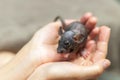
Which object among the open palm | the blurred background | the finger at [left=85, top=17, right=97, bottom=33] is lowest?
the open palm

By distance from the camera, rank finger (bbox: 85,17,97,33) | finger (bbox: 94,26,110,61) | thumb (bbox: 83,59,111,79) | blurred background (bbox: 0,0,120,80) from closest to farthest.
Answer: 1. thumb (bbox: 83,59,111,79)
2. finger (bbox: 94,26,110,61)
3. finger (bbox: 85,17,97,33)
4. blurred background (bbox: 0,0,120,80)

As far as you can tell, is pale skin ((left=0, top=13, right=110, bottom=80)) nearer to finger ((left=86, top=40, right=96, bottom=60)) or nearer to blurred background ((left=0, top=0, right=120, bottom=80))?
finger ((left=86, top=40, right=96, bottom=60))

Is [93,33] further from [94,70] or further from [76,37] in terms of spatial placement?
[94,70]

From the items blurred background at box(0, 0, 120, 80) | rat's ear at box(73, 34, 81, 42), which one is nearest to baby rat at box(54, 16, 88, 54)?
rat's ear at box(73, 34, 81, 42)

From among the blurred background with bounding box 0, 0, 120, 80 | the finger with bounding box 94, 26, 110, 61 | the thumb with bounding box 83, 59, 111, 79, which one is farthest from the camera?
the blurred background with bounding box 0, 0, 120, 80

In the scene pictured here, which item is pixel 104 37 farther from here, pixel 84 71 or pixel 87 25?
pixel 84 71

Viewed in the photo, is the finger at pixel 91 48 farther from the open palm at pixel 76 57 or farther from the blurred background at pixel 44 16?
the blurred background at pixel 44 16

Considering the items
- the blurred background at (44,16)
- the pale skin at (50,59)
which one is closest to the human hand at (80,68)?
the pale skin at (50,59)

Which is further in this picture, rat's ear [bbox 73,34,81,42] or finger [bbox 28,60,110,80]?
rat's ear [bbox 73,34,81,42]
